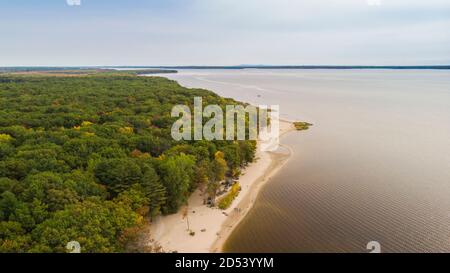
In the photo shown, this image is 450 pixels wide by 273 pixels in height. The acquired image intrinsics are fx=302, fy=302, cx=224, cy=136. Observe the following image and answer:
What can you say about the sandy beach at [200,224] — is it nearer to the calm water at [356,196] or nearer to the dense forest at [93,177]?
the calm water at [356,196]

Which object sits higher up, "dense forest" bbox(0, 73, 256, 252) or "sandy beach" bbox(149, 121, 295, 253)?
"dense forest" bbox(0, 73, 256, 252)

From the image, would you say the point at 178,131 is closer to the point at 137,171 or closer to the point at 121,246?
the point at 137,171

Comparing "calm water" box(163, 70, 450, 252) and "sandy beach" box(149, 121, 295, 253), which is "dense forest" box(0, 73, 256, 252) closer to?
"sandy beach" box(149, 121, 295, 253)

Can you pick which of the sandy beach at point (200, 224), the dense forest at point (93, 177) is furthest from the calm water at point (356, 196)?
the dense forest at point (93, 177)

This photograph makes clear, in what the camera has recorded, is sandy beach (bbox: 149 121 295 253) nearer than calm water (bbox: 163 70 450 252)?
Yes

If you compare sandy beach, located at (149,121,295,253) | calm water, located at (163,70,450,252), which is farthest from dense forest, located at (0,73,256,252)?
calm water, located at (163,70,450,252)
